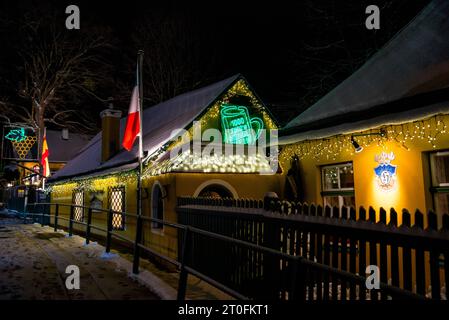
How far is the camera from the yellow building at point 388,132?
6.48 metres

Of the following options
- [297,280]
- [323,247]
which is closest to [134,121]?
[323,247]

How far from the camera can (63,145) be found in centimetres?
3747

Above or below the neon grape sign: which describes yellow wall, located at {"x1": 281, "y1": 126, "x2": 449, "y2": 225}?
below

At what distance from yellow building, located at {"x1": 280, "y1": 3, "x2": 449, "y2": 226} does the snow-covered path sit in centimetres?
492

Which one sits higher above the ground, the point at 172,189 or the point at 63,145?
the point at 63,145

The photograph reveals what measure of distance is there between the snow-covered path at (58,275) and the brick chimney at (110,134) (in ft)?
19.4

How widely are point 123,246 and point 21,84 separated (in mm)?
18879

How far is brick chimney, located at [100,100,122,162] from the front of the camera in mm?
15344

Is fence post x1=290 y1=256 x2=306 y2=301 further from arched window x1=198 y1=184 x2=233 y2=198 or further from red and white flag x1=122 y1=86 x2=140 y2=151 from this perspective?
red and white flag x1=122 y1=86 x2=140 y2=151

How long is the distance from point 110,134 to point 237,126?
6.79 meters

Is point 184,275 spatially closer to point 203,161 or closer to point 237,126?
point 203,161

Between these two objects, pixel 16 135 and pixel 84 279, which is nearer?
pixel 84 279

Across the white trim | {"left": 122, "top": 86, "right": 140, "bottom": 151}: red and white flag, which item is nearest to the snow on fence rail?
the white trim
